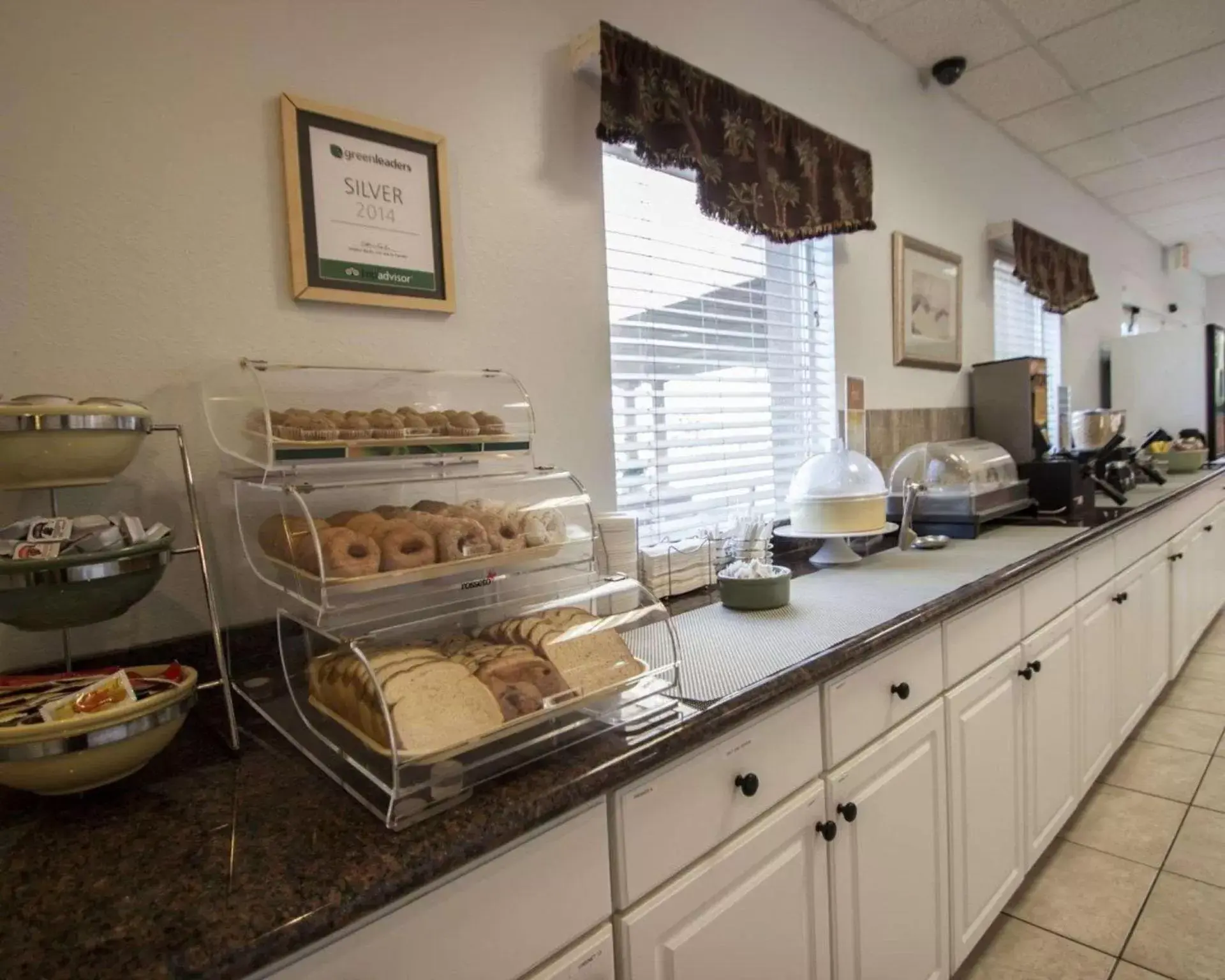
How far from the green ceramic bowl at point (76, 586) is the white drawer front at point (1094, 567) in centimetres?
234

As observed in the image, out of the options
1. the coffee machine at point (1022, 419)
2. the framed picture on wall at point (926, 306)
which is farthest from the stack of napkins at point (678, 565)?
the coffee machine at point (1022, 419)

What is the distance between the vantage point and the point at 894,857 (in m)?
1.38

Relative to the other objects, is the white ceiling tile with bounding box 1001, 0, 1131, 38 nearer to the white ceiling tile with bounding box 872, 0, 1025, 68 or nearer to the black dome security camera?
the white ceiling tile with bounding box 872, 0, 1025, 68

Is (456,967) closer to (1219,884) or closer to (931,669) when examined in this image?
(931,669)

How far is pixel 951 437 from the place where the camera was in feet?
10.2

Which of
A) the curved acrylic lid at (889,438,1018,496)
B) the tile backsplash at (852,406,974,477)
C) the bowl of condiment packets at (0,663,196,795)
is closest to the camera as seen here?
the bowl of condiment packets at (0,663,196,795)

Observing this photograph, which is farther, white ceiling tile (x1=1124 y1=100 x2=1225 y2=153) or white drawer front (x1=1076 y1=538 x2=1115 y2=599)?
white ceiling tile (x1=1124 y1=100 x2=1225 y2=153)

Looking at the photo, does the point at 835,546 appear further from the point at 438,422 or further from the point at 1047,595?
the point at 438,422

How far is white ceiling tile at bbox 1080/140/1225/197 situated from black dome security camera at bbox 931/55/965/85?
6.36ft

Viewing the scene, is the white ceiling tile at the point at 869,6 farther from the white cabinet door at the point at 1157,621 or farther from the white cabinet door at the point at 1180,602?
the white cabinet door at the point at 1180,602

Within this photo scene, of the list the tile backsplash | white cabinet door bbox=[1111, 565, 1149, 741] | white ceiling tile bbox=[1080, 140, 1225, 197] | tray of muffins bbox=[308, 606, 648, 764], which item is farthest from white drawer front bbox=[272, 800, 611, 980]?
white ceiling tile bbox=[1080, 140, 1225, 197]

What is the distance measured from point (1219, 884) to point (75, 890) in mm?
2583

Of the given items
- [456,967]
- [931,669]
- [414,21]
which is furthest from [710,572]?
[414,21]

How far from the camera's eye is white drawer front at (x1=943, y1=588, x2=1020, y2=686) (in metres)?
1.56
